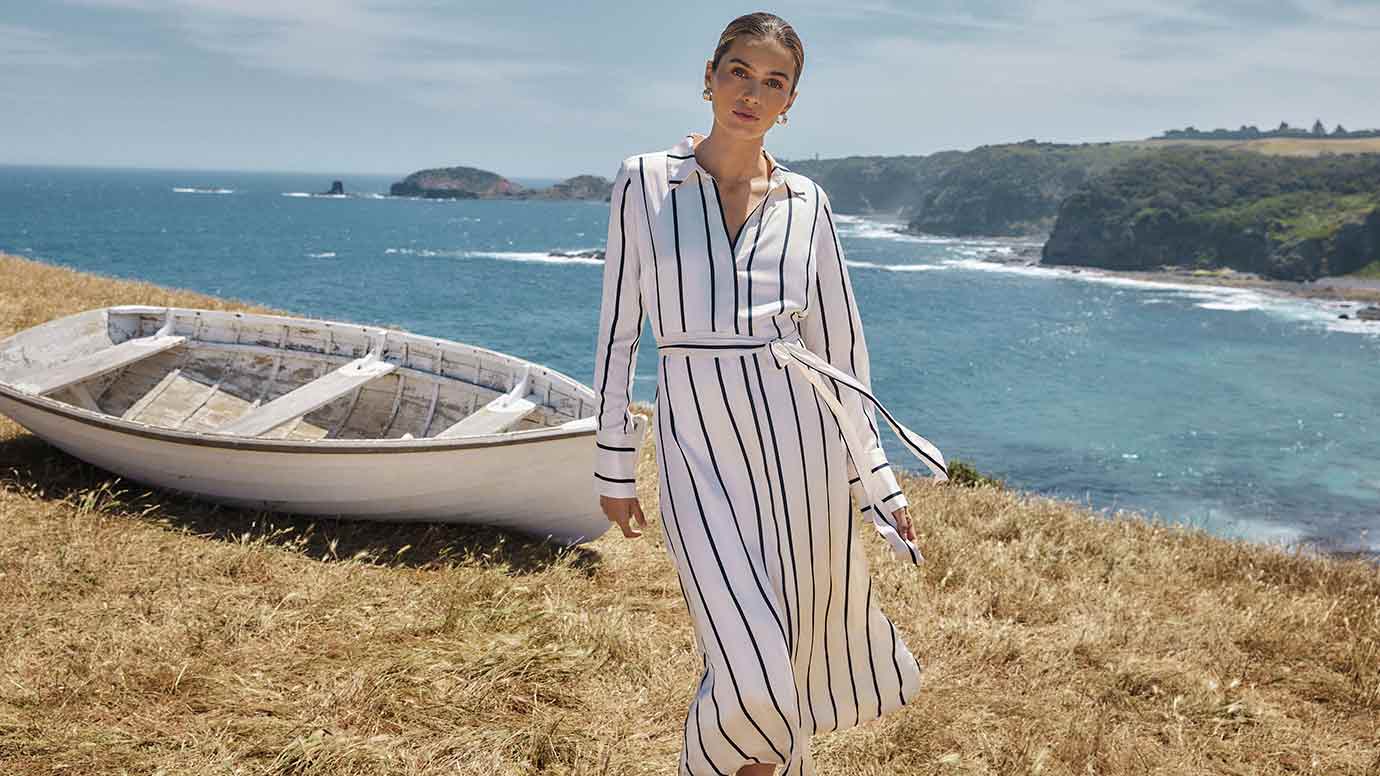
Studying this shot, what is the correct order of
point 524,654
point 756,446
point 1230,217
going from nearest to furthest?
point 756,446
point 524,654
point 1230,217

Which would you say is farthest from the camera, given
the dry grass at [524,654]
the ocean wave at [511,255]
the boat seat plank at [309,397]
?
the ocean wave at [511,255]

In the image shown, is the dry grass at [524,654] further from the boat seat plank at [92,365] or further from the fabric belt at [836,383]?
the fabric belt at [836,383]

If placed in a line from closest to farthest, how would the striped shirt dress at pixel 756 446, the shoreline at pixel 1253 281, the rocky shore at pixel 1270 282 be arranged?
the striped shirt dress at pixel 756 446
the rocky shore at pixel 1270 282
the shoreline at pixel 1253 281

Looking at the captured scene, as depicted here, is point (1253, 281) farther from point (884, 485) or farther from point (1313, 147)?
point (884, 485)

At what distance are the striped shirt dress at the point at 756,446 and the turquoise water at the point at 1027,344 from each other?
14.9 metres

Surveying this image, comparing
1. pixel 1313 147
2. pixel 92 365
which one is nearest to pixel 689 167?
pixel 92 365

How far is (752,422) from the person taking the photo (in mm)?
2797

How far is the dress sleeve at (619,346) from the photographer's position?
117 inches

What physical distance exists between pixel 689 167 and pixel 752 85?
0.90 feet

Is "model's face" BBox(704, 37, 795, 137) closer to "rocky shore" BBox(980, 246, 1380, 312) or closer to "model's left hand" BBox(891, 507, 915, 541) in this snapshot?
"model's left hand" BBox(891, 507, 915, 541)

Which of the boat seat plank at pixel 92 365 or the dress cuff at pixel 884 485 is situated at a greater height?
the dress cuff at pixel 884 485

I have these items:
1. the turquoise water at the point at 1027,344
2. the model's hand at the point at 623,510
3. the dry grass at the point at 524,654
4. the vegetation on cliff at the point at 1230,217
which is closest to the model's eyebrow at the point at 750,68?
the model's hand at the point at 623,510

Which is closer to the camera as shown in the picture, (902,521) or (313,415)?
(902,521)

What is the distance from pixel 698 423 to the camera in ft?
9.20
